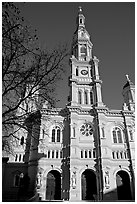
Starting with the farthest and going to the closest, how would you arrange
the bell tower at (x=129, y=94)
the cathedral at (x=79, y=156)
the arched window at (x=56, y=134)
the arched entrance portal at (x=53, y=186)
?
1. the bell tower at (x=129, y=94)
2. the arched window at (x=56, y=134)
3. the arched entrance portal at (x=53, y=186)
4. the cathedral at (x=79, y=156)

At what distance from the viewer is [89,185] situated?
29109mm

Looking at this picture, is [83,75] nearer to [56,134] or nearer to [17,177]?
[56,134]

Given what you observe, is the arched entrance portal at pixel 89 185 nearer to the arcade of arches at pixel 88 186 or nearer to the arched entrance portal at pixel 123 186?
the arcade of arches at pixel 88 186

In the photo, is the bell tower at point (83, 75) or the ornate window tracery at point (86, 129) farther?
the bell tower at point (83, 75)

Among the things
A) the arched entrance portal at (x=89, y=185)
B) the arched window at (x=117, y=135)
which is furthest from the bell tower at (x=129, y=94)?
the arched entrance portal at (x=89, y=185)

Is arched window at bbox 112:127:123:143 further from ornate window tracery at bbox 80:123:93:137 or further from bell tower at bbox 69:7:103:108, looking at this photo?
bell tower at bbox 69:7:103:108

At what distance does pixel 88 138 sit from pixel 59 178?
8151 mm

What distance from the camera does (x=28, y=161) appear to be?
28.5m

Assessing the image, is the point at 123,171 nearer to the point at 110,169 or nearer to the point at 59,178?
the point at 110,169

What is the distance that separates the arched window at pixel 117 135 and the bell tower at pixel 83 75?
18.0ft

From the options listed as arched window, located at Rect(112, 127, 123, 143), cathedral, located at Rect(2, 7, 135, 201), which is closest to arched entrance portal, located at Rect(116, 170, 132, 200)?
cathedral, located at Rect(2, 7, 135, 201)

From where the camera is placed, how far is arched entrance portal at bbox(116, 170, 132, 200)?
88.8ft

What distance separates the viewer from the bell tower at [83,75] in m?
33.8

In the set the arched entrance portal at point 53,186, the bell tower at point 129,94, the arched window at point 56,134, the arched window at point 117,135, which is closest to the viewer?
the arched entrance portal at point 53,186
